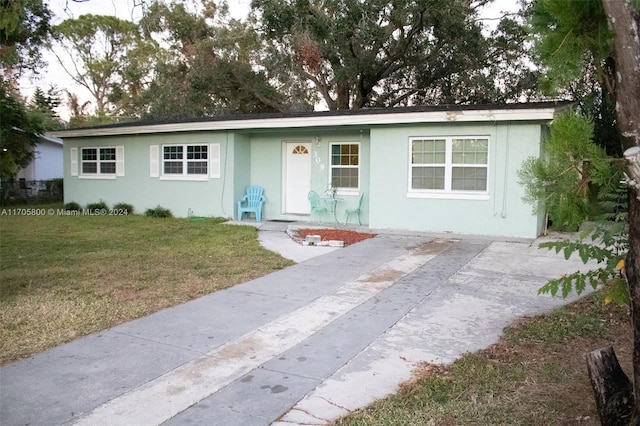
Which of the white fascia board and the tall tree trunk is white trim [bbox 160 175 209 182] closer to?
the white fascia board

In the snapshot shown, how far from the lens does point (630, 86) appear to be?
2.43 metres

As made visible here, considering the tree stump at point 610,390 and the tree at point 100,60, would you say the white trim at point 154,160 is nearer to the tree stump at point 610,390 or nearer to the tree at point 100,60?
the tree stump at point 610,390

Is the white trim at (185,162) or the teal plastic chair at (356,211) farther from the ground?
the white trim at (185,162)

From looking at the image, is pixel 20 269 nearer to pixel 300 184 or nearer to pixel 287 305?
pixel 287 305

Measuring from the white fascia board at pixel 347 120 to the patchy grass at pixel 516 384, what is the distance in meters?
5.98

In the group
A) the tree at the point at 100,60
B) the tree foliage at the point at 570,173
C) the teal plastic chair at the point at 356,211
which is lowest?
the teal plastic chair at the point at 356,211

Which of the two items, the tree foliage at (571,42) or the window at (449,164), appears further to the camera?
the window at (449,164)

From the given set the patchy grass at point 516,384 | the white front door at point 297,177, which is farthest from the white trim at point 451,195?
the patchy grass at point 516,384

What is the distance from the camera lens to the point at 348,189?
1316 centimetres

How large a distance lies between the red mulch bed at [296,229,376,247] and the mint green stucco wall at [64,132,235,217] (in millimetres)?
3269

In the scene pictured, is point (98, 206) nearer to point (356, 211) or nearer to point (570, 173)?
point (356, 211)

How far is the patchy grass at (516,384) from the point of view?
316cm

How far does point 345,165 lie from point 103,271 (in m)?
7.20

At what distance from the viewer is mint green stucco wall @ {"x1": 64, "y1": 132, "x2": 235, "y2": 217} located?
14.1 m
